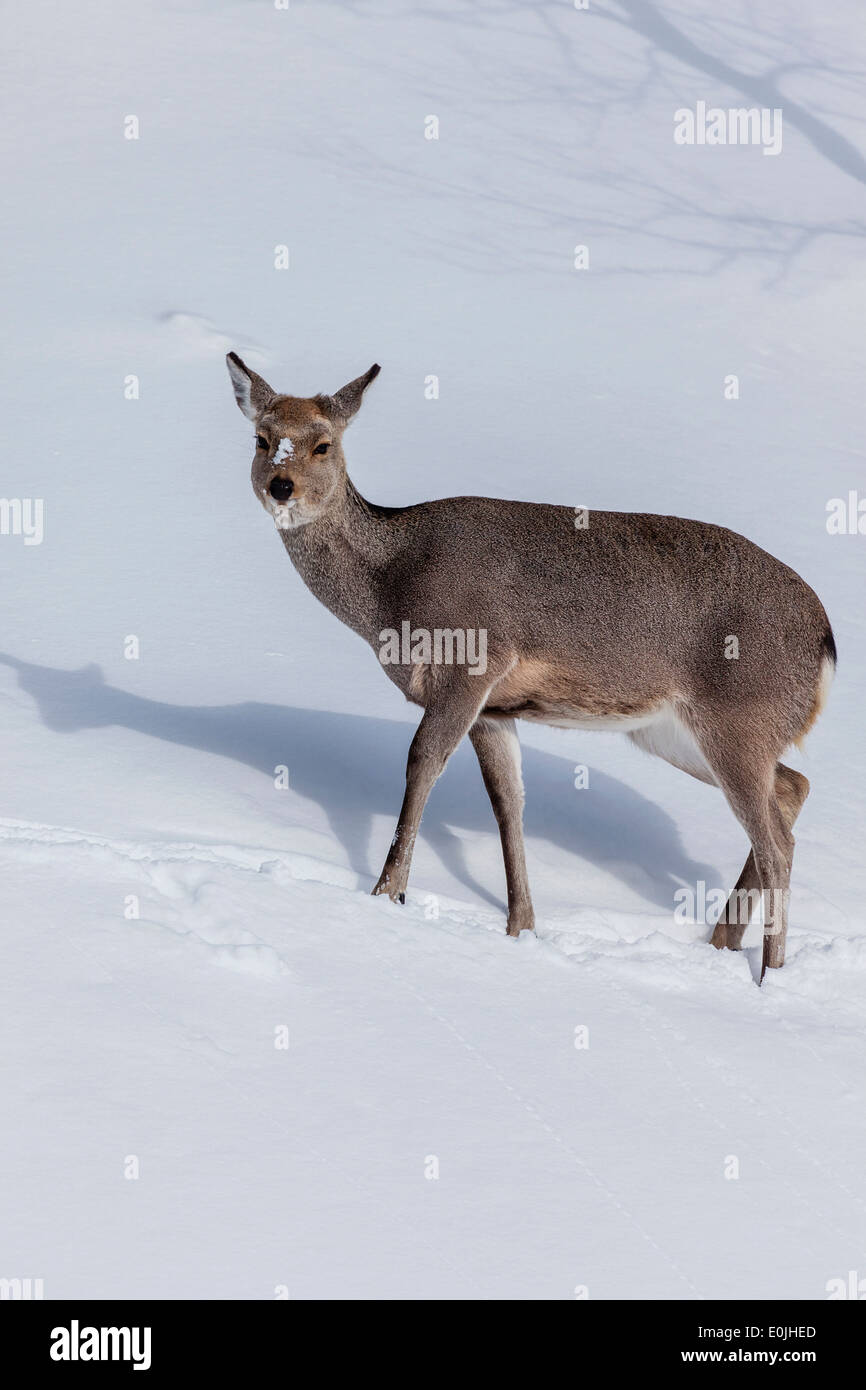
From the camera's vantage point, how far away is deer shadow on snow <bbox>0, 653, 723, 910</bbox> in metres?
7.79

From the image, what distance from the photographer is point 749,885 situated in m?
7.32

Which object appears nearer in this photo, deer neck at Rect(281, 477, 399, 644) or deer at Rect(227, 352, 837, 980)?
deer at Rect(227, 352, 837, 980)

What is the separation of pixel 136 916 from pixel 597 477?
6.96 metres

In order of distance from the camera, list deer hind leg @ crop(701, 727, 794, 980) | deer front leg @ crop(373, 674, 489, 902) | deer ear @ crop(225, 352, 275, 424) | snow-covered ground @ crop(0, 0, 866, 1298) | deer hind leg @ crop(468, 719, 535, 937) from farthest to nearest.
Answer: deer ear @ crop(225, 352, 275, 424), deer hind leg @ crop(468, 719, 535, 937), deer hind leg @ crop(701, 727, 794, 980), deer front leg @ crop(373, 674, 489, 902), snow-covered ground @ crop(0, 0, 866, 1298)

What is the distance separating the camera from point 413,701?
7.07 m

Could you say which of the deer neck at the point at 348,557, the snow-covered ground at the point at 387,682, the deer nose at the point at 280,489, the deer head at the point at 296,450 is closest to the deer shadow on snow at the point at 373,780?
the snow-covered ground at the point at 387,682

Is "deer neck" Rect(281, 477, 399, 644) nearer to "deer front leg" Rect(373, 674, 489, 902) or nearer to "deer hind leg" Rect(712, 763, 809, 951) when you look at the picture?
"deer front leg" Rect(373, 674, 489, 902)

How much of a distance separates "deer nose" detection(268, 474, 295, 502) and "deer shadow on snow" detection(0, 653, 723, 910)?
1.49 metres

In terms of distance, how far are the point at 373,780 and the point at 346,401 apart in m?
1.87

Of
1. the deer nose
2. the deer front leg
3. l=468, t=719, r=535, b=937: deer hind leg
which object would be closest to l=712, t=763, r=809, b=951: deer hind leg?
l=468, t=719, r=535, b=937: deer hind leg

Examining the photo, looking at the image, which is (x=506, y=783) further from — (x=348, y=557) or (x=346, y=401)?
(x=346, y=401)

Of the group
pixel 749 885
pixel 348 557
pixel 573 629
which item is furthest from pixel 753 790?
pixel 348 557

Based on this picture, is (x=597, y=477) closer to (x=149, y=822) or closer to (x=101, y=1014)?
(x=149, y=822)

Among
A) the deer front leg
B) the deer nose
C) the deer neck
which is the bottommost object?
the deer front leg
